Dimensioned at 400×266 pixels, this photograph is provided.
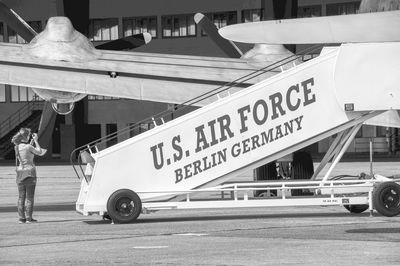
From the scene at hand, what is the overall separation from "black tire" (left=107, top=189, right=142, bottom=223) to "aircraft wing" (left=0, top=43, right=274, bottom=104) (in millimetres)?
6941

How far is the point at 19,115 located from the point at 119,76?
166 ft

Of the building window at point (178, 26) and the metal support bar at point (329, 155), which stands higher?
the building window at point (178, 26)

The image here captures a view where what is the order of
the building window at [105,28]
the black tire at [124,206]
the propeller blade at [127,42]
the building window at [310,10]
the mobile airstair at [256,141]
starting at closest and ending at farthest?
the black tire at [124,206] < the mobile airstair at [256,141] < the propeller blade at [127,42] < the building window at [310,10] < the building window at [105,28]

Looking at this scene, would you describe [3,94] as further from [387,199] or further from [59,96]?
[387,199]

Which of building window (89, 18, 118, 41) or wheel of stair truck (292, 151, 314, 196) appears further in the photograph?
building window (89, 18, 118, 41)

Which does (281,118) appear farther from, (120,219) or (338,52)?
(120,219)

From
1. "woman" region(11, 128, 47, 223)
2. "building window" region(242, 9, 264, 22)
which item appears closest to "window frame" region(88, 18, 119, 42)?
"building window" region(242, 9, 264, 22)

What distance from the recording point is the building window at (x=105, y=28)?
2938 inches

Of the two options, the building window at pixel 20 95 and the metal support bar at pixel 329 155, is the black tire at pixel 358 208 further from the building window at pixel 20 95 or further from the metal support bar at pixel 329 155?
the building window at pixel 20 95

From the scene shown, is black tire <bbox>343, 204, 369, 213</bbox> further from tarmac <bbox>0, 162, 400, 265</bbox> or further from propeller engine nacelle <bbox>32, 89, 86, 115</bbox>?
propeller engine nacelle <bbox>32, 89, 86, 115</bbox>

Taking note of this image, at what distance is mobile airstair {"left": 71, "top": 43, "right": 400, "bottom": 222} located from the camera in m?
22.4

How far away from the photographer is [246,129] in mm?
22859

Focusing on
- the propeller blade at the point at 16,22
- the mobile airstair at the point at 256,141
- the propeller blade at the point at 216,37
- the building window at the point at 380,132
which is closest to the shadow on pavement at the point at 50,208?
the mobile airstair at the point at 256,141

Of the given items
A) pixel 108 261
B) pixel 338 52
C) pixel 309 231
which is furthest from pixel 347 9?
pixel 108 261
